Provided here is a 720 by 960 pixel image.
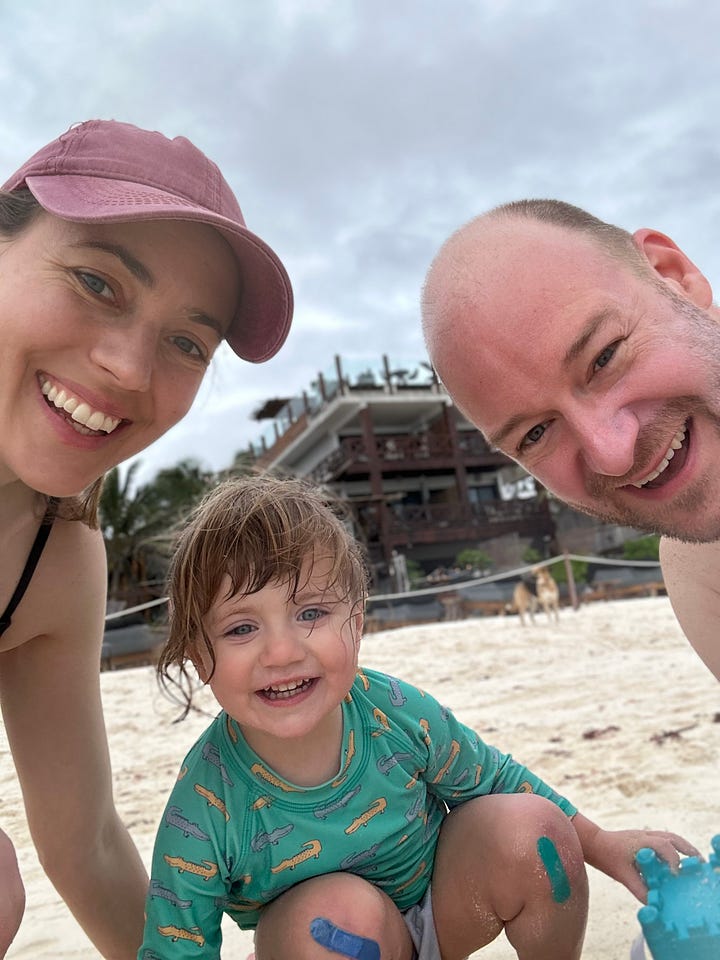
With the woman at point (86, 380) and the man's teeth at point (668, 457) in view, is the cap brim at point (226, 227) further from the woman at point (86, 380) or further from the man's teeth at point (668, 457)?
the man's teeth at point (668, 457)

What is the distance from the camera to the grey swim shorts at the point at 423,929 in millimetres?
1473

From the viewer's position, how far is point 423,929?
4.93ft

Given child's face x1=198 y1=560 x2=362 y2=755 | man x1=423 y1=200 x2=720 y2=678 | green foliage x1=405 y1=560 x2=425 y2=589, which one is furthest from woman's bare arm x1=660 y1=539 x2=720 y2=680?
green foliage x1=405 y1=560 x2=425 y2=589

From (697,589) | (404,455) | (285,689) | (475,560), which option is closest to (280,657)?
(285,689)

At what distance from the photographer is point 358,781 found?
1.49 m

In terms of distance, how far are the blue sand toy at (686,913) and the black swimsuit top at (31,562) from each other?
1.32m

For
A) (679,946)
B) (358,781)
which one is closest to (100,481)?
(358,781)

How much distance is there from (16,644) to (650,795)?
2071 mm

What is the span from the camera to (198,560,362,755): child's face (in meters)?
1.39

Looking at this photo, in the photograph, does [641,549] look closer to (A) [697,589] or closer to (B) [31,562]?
(A) [697,589]

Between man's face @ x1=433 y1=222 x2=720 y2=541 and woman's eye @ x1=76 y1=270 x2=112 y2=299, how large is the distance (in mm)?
718

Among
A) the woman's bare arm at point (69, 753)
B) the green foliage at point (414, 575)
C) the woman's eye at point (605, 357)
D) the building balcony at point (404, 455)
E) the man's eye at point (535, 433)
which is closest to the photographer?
Answer: the woman's eye at point (605, 357)

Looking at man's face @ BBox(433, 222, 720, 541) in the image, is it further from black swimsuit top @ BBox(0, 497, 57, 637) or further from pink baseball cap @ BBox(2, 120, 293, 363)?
black swimsuit top @ BBox(0, 497, 57, 637)

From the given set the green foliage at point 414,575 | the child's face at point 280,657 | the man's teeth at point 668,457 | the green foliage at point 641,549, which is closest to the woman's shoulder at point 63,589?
the child's face at point 280,657
